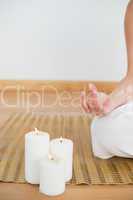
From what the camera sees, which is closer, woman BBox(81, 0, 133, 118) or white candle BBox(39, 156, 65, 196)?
white candle BBox(39, 156, 65, 196)

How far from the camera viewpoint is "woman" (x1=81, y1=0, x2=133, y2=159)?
4.13 feet

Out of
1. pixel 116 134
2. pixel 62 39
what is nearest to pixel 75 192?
pixel 116 134

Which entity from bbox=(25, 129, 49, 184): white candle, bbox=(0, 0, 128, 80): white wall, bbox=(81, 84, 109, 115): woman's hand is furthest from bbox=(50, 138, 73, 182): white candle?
bbox=(0, 0, 128, 80): white wall

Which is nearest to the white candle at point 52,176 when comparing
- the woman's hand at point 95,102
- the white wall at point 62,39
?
the woman's hand at point 95,102

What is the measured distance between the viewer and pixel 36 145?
42.9 inches

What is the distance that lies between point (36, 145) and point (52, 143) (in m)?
0.06

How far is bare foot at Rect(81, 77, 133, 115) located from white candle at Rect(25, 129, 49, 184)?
0.25 m

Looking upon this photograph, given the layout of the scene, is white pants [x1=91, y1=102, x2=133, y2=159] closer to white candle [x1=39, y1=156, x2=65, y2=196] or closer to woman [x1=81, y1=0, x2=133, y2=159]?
woman [x1=81, y1=0, x2=133, y2=159]

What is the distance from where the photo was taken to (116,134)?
4.17 ft

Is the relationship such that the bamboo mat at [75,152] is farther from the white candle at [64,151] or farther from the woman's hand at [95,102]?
the woman's hand at [95,102]

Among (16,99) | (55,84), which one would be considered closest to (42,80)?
(55,84)

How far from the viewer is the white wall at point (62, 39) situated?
2395 mm

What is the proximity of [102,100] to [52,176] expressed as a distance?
14.9 inches

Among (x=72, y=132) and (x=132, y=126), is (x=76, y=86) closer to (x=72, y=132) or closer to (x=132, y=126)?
(x=72, y=132)
